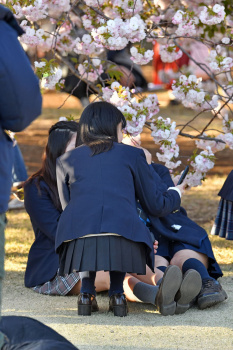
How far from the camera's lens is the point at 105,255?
10.1 ft

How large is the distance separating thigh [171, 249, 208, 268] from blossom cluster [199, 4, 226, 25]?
1.52 metres

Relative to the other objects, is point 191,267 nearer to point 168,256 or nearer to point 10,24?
point 168,256

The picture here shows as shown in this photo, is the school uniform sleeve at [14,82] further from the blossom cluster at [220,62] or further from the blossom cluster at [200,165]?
the blossom cluster at [220,62]

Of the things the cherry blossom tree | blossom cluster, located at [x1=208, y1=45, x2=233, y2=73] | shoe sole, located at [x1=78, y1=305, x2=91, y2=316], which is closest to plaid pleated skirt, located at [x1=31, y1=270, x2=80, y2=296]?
shoe sole, located at [x1=78, y1=305, x2=91, y2=316]

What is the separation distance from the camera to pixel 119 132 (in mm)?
3299

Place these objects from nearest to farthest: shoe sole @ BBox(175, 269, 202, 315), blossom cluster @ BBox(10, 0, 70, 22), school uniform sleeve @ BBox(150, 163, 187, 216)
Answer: shoe sole @ BBox(175, 269, 202, 315) → school uniform sleeve @ BBox(150, 163, 187, 216) → blossom cluster @ BBox(10, 0, 70, 22)

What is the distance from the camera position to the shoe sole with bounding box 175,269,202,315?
320 cm

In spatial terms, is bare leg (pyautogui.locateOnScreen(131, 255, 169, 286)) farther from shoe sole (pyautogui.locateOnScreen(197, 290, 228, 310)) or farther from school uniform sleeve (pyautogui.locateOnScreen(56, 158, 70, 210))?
school uniform sleeve (pyautogui.locateOnScreen(56, 158, 70, 210))

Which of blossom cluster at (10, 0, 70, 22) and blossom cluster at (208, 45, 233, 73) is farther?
blossom cluster at (208, 45, 233, 73)

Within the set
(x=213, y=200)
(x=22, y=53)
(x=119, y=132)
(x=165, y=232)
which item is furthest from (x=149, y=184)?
(x=213, y=200)

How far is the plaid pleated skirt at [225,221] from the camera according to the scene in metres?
4.33

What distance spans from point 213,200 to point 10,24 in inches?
190

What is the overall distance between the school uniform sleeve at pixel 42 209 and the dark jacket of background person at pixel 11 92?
65.0 inches

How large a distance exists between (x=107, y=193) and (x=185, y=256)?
29.1 inches
